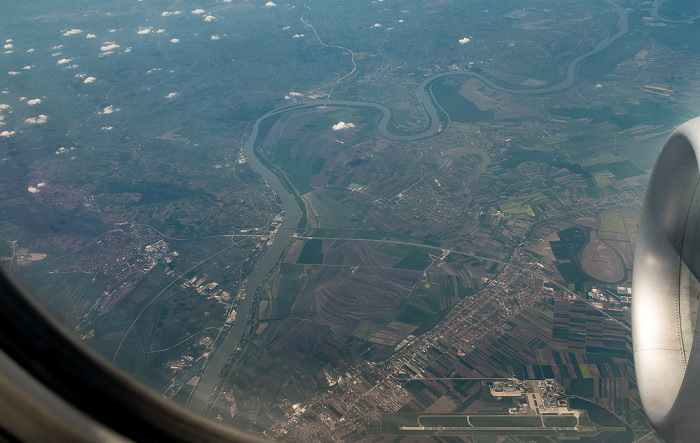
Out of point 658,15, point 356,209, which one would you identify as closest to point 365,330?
point 356,209

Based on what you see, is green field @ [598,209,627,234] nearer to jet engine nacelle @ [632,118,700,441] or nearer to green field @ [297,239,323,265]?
green field @ [297,239,323,265]

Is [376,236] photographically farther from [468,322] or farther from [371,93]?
[371,93]

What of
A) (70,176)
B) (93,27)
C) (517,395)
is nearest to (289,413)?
(517,395)

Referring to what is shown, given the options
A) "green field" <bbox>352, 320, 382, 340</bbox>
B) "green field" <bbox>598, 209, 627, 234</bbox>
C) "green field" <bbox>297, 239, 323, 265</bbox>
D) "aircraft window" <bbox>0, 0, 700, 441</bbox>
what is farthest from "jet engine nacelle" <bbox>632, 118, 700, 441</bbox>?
"green field" <bbox>598, 209, 627, 234</bbox>

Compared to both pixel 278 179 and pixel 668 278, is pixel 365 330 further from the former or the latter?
pixel 278 179

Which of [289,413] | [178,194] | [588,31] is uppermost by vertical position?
[588,31]

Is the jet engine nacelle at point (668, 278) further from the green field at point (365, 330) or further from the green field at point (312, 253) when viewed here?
the green field at point (312, 253)
